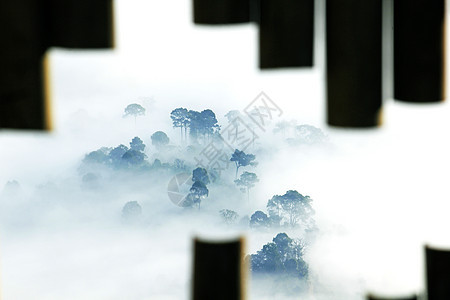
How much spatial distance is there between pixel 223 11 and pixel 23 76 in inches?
5.0

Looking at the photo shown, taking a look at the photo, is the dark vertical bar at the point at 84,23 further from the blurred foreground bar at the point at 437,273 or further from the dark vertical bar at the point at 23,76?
the blurred foreground bar at the point at 437,273

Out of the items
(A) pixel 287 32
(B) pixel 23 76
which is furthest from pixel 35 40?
(A) pixel 287 32

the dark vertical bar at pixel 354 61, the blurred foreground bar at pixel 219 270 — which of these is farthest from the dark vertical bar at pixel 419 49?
the blurred foreground bar at pixel 219 270

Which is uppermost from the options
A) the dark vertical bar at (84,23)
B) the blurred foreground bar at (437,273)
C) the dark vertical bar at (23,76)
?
the dark vertical bar at (84,23)

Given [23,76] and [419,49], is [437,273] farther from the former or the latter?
[23,76]

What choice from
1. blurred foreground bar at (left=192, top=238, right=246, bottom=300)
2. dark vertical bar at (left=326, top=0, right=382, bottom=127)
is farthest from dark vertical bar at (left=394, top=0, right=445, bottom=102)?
blurred foreground bar at (left=192, top=238, right=246, bottom=300)

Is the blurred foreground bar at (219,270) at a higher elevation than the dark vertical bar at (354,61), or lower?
lower

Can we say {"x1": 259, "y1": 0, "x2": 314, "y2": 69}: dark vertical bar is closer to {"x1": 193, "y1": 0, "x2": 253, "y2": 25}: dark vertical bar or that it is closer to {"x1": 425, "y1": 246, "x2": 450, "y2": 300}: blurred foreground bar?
{"x1": 193, "y1": 0, "x2": 253, "y2": 25}: dark vertical bar

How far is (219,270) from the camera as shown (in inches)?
18.7

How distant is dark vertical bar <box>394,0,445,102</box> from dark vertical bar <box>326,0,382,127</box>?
0.05 feet

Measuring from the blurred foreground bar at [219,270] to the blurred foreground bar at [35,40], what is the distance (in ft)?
0.40

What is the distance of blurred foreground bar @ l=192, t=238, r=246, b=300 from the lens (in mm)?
466

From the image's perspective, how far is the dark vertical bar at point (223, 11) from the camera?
19.5 inches

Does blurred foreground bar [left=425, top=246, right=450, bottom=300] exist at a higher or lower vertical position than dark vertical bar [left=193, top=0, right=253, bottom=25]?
lower
